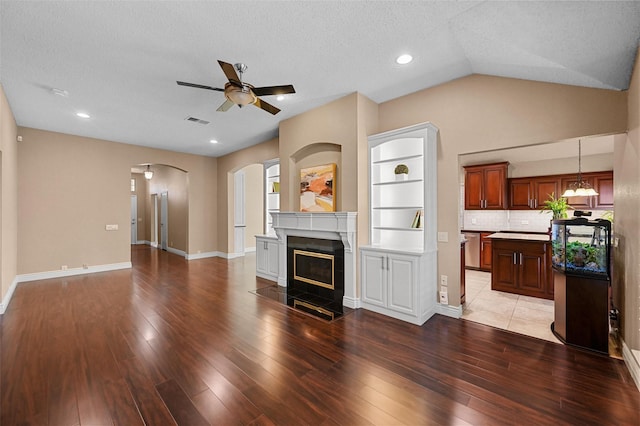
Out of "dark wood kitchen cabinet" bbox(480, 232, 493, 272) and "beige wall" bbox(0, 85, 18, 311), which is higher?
"beige wall" bbox(0, 85, 18, 311)

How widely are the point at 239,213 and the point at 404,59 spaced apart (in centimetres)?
689

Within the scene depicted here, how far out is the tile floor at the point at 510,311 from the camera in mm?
3205

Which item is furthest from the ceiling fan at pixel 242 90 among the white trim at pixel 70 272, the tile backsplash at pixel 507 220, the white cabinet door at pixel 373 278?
the tile backsplash at pixel 507 220

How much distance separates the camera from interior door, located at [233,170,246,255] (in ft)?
27.5

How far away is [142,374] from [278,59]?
3.39 meters

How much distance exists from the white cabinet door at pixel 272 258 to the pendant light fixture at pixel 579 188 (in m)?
5.49

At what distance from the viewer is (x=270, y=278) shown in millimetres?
5535

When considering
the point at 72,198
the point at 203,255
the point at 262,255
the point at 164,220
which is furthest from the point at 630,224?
the point at 164,220

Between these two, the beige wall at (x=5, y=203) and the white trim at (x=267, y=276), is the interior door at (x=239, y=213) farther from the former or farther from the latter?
the beige wall at (x=5, y=203)

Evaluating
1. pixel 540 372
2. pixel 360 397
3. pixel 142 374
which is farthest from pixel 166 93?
pixel 540 372

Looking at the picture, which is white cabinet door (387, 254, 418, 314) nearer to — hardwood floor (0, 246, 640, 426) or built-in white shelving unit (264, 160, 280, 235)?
hardwood floor (0, 246, 640, 426)

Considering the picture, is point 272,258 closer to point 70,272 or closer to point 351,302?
point 351,302

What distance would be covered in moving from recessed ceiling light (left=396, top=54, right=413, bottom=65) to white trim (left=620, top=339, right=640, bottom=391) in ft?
11.4

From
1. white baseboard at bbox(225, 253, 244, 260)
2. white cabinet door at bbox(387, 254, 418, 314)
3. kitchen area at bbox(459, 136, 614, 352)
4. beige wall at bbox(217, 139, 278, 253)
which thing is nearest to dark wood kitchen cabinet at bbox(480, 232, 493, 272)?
kitchen area at bbox(459, 136, 614, 352)
